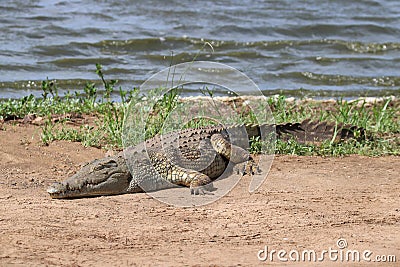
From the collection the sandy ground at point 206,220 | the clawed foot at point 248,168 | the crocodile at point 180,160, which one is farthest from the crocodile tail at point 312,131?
the clawed foot at point 248,168

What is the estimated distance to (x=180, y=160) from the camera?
646cm

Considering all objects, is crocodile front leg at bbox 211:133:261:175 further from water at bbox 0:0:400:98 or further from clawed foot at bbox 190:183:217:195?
water at bbox 0:0:400:98

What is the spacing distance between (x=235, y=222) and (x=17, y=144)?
9.95 feet

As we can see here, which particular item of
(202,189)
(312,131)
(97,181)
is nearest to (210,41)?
(312,131)

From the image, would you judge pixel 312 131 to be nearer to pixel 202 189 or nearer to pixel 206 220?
pixel 202 189

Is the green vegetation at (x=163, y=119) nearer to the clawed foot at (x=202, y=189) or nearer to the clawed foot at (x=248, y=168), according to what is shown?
the clawed foot at (x=248, y=168)

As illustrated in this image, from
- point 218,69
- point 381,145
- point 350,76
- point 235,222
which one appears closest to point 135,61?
point 218,69

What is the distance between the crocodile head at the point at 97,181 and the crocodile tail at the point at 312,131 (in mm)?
2015

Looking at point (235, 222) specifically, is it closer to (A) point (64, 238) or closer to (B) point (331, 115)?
(A) point (64, 238)

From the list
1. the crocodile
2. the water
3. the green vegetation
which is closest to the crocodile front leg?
the crocodile

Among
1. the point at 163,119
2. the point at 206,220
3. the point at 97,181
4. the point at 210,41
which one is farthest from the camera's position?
the point at 210,41

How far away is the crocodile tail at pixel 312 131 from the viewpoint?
7.41 metres

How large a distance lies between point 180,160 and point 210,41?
27.1 ft

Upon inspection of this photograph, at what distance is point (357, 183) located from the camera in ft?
20.2
